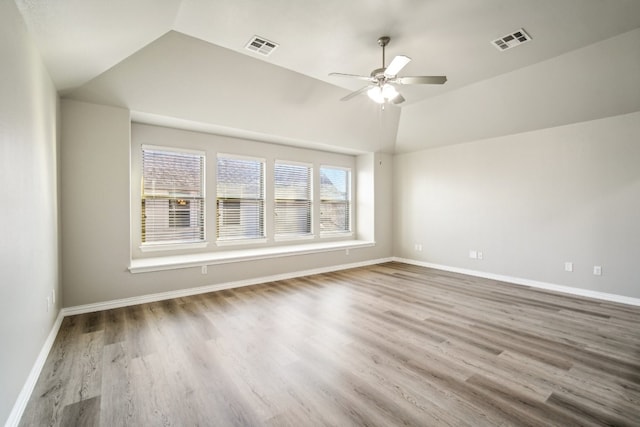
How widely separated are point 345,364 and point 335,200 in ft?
15.7

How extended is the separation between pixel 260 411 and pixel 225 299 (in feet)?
8.19

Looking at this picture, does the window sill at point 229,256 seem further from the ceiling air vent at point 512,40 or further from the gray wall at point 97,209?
the ceiling air vent at point 512,40

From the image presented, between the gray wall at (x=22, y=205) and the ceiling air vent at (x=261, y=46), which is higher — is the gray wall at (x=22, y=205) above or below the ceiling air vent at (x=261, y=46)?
below

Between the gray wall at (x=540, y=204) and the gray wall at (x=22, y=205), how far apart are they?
246 inches

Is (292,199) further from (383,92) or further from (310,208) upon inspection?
(383,92)

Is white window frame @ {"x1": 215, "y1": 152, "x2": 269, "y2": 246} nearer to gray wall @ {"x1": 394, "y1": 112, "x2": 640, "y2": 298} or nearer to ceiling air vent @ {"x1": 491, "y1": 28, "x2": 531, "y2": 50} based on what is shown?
gray wall @ {"x1": 394, "y1": 112, "x2": 640, "y2": 298}

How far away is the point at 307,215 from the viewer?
648 cm

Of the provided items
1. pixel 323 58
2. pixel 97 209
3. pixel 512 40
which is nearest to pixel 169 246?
pixel 97 209

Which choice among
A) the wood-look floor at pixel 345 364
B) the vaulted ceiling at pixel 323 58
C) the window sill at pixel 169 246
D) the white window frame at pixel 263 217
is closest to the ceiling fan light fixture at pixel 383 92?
the vaulted ceiling at pixel 323 58

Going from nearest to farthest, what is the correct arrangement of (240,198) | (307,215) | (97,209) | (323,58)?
(323,58), (97,209), (240,198), (307,215)

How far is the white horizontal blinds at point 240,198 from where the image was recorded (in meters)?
5.25

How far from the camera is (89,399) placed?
1999 mm

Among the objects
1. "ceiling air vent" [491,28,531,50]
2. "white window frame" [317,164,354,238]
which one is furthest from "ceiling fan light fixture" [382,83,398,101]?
"white window frame" [317,164,354,238]

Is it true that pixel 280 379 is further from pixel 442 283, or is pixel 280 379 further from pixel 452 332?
pixel 442 283
